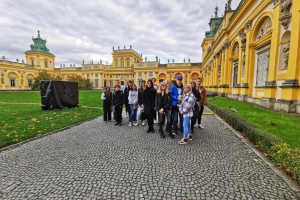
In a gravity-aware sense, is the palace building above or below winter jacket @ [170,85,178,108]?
above

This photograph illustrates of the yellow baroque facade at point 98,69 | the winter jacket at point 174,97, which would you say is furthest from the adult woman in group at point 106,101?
the yellow baroque facade at point 98,69

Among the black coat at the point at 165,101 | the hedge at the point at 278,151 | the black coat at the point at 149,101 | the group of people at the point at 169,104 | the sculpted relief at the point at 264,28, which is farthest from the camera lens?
the sculpted relief at the point at 264,28

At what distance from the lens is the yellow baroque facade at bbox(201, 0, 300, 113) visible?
7.30 m

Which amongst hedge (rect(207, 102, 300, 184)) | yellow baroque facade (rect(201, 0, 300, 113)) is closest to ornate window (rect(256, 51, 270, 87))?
yellow baroque facade (rect(201, 0, 300, 113))

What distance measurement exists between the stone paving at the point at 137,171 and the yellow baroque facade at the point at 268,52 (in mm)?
5427

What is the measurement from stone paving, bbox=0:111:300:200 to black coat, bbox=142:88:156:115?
1.23 meters

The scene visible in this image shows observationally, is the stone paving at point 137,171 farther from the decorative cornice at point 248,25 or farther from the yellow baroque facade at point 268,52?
the decorative cornice at point 248,25

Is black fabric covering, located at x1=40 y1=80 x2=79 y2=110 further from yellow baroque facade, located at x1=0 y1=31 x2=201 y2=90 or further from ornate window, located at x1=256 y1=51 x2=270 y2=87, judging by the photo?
yellow baroque facade, located at x1=0 y1=31 x2=201 y2=90

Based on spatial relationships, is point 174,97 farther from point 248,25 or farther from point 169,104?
point 248,25

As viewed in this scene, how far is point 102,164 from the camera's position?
11.1 ft

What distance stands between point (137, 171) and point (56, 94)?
1038 centimetres

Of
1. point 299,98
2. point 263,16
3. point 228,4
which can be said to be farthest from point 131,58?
point 299,98

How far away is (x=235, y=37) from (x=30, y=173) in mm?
18832

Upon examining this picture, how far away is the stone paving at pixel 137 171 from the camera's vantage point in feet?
8.09
